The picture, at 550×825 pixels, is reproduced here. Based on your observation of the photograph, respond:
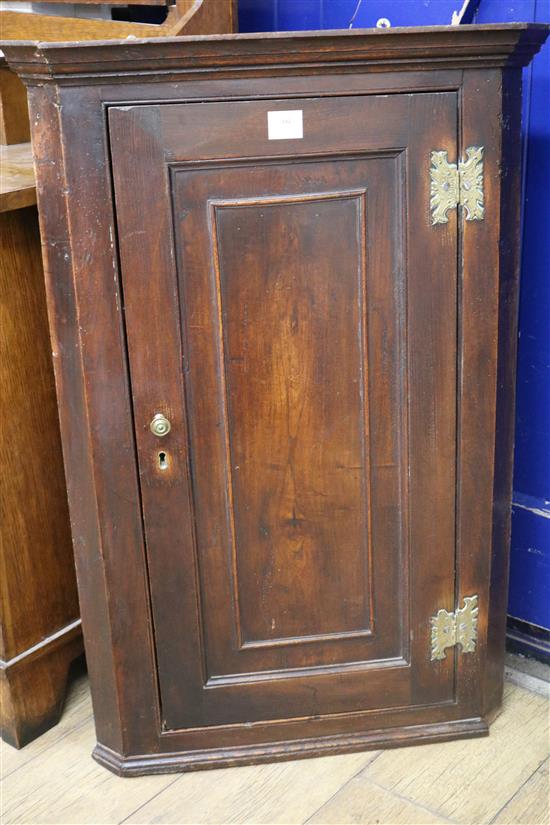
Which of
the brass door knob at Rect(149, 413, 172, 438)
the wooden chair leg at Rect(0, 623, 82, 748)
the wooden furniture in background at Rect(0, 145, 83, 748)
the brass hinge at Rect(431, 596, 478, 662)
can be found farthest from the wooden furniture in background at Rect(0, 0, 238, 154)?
the brass hinge at Rect(431, 596, 478, 662)

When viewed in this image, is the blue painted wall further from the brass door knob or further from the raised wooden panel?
the brass door knob

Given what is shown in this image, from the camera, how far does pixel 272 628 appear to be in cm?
217

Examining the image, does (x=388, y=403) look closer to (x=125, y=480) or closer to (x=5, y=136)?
(x=125, y=480)

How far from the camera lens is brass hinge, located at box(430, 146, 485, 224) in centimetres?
187

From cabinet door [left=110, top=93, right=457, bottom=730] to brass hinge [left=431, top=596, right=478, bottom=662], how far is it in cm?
2

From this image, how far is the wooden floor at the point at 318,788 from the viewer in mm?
2082

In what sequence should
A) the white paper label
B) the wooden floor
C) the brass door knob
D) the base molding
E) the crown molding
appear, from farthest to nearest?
the base molding
the wooden floor
the brass door knob
the white paper label
the crown molding

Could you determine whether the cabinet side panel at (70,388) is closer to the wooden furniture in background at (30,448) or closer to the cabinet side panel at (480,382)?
the wooden furniture in background at (30,448)

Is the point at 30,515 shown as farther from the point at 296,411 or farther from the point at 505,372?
the point at 505,372

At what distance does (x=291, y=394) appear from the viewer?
78.8 inches

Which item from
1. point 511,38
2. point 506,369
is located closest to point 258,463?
point 506,369

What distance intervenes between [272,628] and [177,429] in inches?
19.8

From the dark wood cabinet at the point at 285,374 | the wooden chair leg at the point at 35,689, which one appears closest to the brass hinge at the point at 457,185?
the dark wood cabinet at the point at 285,374

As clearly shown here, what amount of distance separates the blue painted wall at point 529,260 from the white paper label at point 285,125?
0.64 metres
